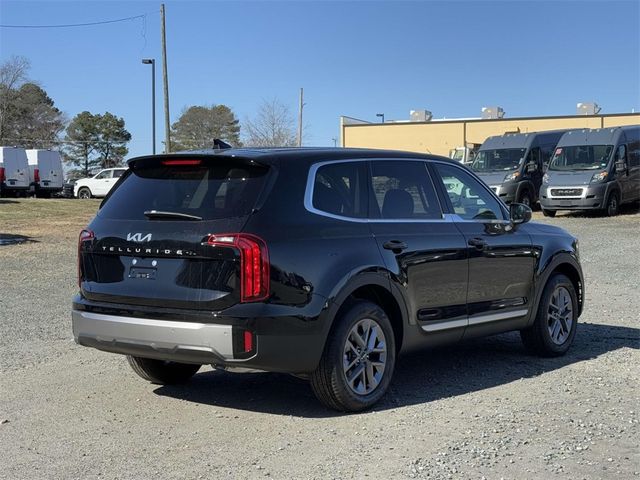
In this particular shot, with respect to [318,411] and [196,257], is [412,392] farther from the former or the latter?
[196,257]

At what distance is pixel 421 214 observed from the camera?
620 cm

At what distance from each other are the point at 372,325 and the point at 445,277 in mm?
879

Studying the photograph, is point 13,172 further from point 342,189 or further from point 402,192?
point 342,189

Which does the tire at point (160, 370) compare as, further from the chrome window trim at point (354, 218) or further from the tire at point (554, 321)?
the tire at point (554, 321)

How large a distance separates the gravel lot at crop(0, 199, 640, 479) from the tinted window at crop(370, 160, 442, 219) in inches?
55.2

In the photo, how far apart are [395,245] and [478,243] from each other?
1.06 metres

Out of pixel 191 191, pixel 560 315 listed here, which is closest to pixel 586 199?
pixel 560 315

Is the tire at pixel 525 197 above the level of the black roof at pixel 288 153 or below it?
below

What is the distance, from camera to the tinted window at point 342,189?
550 centimetres

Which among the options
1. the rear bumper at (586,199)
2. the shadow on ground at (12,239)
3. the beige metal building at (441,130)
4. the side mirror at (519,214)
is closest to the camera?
the side mirror at (519,214)

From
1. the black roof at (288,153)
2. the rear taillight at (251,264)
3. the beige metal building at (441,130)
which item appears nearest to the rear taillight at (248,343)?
the rear taillight at (251,264)

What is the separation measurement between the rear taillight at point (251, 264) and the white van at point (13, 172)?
34041mm

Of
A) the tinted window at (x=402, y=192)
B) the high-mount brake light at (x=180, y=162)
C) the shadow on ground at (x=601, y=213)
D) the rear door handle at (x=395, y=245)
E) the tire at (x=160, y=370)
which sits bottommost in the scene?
the tire at (x=160, y=370)

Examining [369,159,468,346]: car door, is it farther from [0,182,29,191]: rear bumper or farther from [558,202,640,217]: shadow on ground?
[0,182,29,191]: rear bumper
